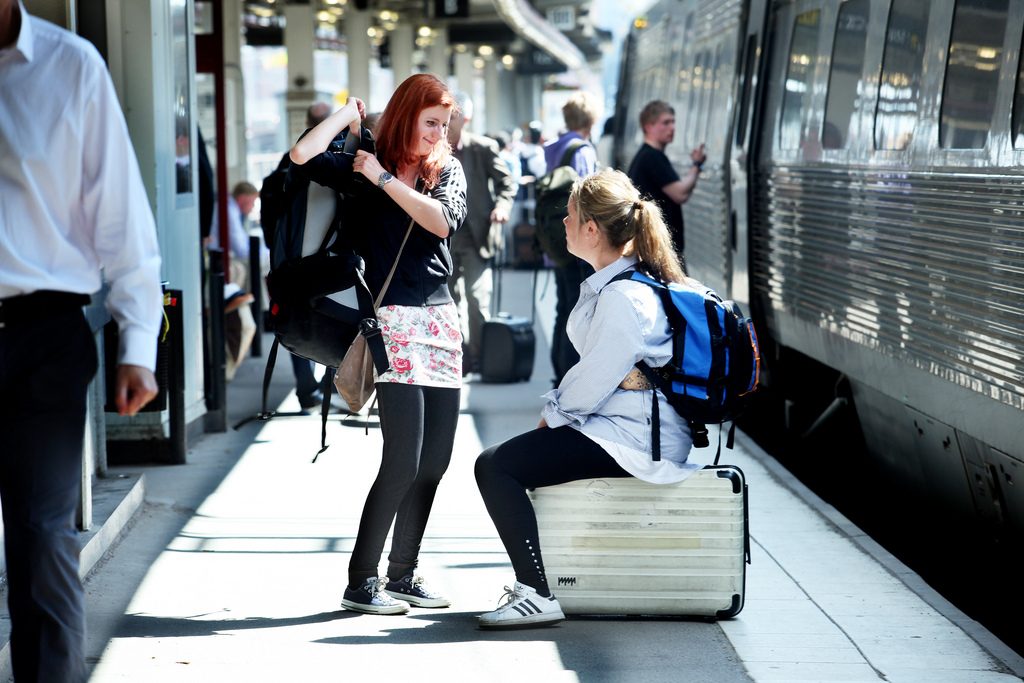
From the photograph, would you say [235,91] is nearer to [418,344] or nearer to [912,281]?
[912,281]

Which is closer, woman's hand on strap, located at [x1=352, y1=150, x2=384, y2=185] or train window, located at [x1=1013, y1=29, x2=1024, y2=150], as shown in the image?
woman's hand on strap, located at [x1=352, y1=150, x2=384, y2=185]

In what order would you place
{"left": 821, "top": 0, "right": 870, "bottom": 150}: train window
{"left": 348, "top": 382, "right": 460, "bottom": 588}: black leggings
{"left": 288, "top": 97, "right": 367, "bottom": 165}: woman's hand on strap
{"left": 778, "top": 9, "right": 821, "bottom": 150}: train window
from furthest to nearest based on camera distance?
{"left": 778, "top": 9, "right": 821, "bottom": 150}: train window < {"left": 821, "top": 0, "right": 870, "bottom": 150}: train window < {"left": 348, "top": 382, "right": 460, "bottom": 588}: black leggings < {"left": 288, "top": 97, "right": 367, "bottom": 165}: woman's hand on strap

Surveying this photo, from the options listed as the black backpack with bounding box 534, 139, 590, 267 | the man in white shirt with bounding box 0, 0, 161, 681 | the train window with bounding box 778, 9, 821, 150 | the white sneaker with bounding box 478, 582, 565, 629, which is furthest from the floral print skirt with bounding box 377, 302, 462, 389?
the train window with bounding box 778, 9, 821, 150

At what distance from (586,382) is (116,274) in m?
1.80

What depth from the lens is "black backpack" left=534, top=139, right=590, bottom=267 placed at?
8.73 metres

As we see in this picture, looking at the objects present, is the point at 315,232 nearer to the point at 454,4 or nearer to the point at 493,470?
the point at 493,470

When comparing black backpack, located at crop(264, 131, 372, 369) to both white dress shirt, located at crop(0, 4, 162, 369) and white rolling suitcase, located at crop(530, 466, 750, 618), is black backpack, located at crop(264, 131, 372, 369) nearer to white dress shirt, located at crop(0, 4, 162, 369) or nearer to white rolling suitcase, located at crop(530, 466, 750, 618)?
white rolling suitcase, located at crop(530, 466, 750, 618)

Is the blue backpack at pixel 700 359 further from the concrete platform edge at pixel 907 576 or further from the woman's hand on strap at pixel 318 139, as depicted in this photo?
the concrete platform edge at pixel 907 576

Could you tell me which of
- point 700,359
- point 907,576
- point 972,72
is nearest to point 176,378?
point 700,359

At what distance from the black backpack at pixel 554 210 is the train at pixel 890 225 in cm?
125

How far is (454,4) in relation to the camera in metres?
24.3

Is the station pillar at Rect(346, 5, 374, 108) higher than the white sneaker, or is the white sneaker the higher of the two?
the station pillar at Rect(346, 5, 374, 108)

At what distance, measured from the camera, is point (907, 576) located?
5.65 metres

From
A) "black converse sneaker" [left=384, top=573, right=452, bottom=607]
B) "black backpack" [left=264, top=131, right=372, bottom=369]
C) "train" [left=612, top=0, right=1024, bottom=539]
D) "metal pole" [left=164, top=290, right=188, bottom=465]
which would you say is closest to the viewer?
"black backpack" [left=264, top=131, right=372, bottom=369]
